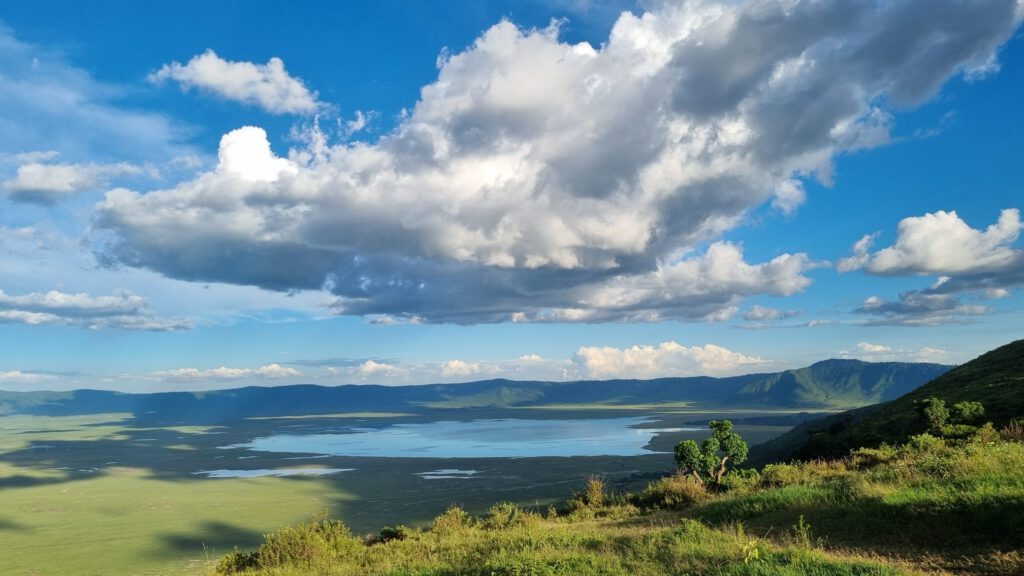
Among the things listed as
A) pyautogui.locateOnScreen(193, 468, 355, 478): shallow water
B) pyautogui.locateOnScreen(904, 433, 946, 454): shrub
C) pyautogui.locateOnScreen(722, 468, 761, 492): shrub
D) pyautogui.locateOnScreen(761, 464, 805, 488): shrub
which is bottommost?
pyautogui.locateOnScreen(193, 468, 355, 478): shallow water

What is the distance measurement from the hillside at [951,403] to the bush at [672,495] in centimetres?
3189

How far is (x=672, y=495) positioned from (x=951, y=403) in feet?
149

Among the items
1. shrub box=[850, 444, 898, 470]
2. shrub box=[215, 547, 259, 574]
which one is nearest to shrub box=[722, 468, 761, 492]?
shrub box=[850, 444, 898, 470]

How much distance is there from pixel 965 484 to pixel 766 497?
5.78 metres

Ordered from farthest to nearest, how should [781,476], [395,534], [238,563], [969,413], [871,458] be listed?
[969,413]
[395,534]
[871,458]
[781,476]
[238,563]

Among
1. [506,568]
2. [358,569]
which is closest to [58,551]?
[358,569]

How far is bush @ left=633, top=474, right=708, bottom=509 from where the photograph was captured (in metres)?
28.8

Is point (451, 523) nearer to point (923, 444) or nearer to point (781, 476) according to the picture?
point (781, 476)

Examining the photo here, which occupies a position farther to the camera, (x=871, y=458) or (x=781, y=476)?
(x=871, y=458)

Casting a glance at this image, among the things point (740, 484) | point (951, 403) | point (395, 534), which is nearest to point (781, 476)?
point (740, 484)

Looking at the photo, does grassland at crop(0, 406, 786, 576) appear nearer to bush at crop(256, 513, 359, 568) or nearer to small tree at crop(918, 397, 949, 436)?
bush at crop(256, 513, 359, 568)

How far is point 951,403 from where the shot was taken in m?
58.0

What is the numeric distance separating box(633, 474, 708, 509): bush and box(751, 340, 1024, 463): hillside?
31894 mm

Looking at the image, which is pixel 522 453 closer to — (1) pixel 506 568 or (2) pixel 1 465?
(2) pixel 1 465
